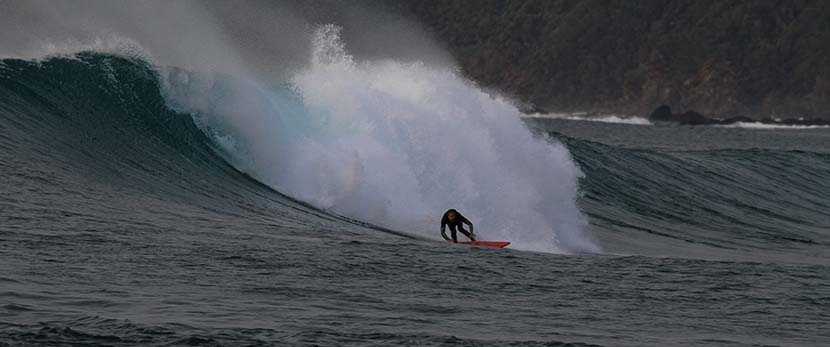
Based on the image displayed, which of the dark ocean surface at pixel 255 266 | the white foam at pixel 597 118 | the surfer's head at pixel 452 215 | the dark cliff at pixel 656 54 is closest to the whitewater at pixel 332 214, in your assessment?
the dark ocean surface at pixel 255 266

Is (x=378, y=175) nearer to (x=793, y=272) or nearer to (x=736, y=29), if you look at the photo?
(x=793, y=272)

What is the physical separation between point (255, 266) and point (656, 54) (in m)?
129

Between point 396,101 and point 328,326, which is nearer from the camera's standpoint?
point 328,326

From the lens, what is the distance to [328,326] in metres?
11.3

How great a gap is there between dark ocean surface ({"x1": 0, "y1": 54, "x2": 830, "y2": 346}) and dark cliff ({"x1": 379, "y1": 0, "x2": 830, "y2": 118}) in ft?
350

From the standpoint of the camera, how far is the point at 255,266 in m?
13.6

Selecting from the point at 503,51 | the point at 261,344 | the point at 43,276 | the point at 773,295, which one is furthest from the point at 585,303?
the point at 503,51

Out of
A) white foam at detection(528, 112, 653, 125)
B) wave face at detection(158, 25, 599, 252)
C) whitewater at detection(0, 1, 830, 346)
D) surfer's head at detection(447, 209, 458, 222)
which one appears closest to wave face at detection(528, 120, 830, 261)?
whitewater at detection(0, 1, 830, 346)

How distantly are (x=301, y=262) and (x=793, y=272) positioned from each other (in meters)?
5.77

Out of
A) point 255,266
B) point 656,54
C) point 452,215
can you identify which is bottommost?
point 255,266

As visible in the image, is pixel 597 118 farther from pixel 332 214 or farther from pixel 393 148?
pixel 332 214

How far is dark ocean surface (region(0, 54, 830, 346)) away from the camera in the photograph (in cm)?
1131

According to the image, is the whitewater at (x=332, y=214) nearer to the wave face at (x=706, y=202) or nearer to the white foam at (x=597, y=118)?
the wave face at (x=706, y=202)

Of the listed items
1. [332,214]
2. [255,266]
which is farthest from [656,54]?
[255,266]
